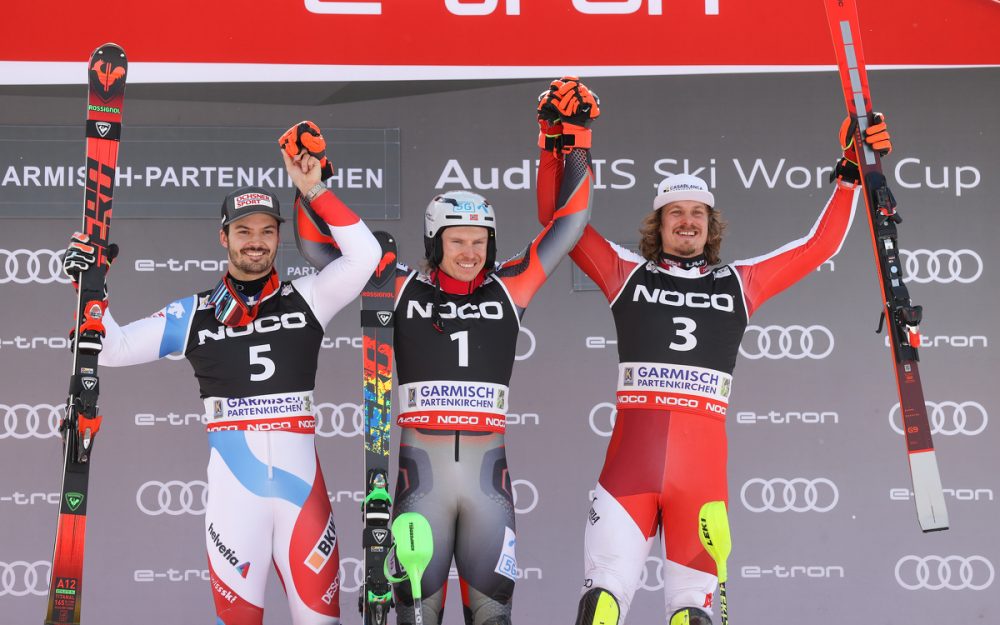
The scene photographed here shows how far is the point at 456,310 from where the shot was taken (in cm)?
372

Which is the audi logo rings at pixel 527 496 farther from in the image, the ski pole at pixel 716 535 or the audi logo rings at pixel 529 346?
the ski pole at pixel 716 535

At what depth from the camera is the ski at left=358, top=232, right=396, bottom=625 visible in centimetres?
346

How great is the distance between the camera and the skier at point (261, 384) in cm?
345

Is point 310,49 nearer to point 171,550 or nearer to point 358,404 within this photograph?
point 358,404

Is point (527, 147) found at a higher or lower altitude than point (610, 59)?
lower

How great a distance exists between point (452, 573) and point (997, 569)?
107 inches

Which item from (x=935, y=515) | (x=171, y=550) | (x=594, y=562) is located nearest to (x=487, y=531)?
(x=594, y=562)

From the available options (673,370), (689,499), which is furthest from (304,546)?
(673,370)

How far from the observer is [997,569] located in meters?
5.24

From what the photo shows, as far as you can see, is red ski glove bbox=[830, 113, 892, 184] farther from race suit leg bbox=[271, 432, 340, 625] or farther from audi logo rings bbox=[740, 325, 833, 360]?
race suit leg bbox=[271, 432, 340, 625]

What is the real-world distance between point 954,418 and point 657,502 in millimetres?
2424

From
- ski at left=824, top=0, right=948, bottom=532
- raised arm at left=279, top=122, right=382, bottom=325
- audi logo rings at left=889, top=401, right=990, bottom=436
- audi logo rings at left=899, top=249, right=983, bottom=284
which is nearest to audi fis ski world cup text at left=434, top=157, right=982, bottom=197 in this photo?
audi logo rings at left=899, top=249, right=983, bottom=284

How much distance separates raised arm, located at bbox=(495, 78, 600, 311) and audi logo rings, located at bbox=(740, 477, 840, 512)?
2.02 metres

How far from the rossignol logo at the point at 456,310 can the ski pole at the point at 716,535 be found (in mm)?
986
